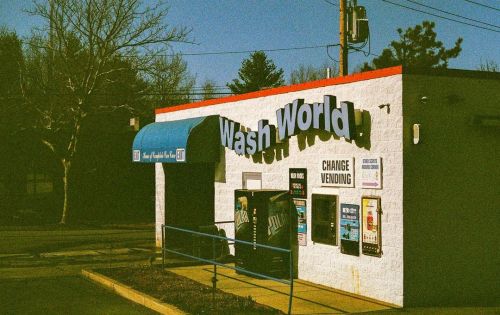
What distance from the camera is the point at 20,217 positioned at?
3070 centimetres

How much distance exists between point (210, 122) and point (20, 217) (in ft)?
57.9

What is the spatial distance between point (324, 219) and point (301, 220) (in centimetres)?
75

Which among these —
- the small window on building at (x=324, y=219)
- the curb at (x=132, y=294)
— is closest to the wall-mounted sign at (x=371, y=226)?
the small window on building at (x=324, y=219)

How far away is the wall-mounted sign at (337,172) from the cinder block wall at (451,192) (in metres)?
1.45

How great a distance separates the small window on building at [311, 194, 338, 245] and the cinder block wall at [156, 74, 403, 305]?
14cm

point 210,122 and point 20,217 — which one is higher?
point 210,122

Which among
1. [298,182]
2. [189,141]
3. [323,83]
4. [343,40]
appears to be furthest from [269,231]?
[343,40]

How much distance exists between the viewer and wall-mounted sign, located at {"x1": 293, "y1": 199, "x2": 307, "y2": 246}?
43.6 ft

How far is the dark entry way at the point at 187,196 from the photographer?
19358mm

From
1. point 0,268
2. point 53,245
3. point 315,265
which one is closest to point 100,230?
point 53,245

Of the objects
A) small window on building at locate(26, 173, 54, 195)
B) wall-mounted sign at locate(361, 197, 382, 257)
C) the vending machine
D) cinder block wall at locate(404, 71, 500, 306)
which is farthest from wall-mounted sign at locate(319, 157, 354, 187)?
small window on building at locate(26, 173, 54, 195)

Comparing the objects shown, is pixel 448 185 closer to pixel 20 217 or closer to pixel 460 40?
pixel 20 217

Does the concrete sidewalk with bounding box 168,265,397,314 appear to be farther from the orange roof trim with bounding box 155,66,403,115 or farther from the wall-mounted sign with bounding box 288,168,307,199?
the orange roof trim with bounding box 155,66,403,115

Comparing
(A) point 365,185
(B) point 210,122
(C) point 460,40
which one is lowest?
(A) point 365,185
